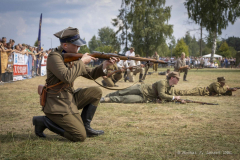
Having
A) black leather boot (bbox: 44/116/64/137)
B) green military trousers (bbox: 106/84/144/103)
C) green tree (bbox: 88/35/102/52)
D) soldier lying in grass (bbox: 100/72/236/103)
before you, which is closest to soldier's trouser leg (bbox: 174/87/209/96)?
soldier lying in grass (bbox: 100/72/236/103)

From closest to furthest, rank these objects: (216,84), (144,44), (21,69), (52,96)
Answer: (52,96)
(216,84)
(21,69)
(144,44)

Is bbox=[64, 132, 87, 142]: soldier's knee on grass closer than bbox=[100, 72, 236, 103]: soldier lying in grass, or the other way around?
bbox=[64, 132, 87, 142]: soldier's knee on grass

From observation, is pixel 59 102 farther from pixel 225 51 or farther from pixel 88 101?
pixel 225 51

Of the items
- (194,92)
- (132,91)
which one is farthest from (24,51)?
(194,92)

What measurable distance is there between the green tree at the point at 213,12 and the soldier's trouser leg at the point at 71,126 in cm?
3497

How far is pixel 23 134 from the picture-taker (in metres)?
4.85

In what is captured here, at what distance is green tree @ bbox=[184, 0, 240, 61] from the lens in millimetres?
34906

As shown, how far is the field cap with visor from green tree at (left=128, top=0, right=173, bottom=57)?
38137 millimetres

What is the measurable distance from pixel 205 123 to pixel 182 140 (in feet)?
5.21

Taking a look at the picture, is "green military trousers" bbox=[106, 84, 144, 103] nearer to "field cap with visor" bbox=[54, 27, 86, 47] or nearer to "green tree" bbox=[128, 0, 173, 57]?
"field cap with visor" bbox=[54, 27, 86, 47]

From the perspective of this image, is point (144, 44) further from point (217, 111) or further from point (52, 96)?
point (52, 96)

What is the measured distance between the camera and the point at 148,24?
42.5 meters

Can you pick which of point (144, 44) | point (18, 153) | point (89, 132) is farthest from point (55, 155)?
point (144, 44)

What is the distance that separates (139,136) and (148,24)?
39.5m
